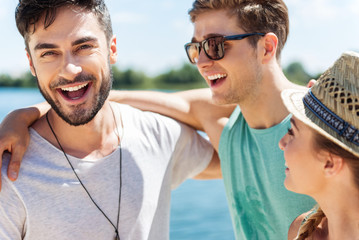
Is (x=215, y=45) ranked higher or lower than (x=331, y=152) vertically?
higher

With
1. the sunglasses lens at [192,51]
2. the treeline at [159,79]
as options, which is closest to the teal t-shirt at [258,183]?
the sunglasses lens at [192,51]

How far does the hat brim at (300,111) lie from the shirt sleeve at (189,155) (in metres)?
1.02

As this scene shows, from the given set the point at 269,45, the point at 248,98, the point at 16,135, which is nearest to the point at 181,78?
the point at 269,45

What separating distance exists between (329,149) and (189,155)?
1.26 metres

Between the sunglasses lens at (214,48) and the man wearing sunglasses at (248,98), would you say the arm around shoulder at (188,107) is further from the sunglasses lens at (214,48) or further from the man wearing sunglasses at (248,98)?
the sunglasses lens at (214,48)

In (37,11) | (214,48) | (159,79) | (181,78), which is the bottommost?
(159,79)

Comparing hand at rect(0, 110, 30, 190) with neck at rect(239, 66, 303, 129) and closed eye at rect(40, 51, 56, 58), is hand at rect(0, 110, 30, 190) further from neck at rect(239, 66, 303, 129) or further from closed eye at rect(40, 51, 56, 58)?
neck at rect(239, 66, 303, 129)

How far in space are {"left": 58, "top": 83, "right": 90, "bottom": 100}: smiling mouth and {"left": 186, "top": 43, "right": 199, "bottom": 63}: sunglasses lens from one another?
0.74 m

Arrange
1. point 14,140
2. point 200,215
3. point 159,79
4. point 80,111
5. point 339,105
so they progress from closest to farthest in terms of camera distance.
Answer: point 339,105 < point 14,140 < point 80,111 < point 200,215 < point 159,79

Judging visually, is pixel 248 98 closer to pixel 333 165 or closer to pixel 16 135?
pixel 333 165

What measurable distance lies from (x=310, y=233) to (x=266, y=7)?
1.46m

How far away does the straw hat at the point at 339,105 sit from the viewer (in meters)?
1.51

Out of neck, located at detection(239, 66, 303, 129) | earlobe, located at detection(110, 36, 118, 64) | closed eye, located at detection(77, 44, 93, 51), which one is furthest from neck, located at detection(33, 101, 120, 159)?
neck, located at detection(239, 66, 303, 129)

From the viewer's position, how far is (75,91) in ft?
7.69
